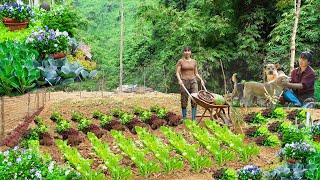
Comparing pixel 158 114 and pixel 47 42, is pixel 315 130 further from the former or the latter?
pixel 47 42

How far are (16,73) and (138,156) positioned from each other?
104 inches

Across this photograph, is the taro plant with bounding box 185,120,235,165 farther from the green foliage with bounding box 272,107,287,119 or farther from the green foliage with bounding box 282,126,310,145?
the green foliage with bounding box 272,107,287,119

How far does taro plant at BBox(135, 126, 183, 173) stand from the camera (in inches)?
294

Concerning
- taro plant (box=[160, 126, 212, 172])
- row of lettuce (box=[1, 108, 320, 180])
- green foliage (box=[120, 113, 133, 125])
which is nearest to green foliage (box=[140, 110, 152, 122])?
green foliage (box=[120, 113, 133, 125])

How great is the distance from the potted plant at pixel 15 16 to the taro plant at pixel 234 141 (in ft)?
18.3

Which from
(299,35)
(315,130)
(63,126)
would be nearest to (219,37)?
(299,35)

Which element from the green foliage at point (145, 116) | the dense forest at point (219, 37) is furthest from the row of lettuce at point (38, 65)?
the dense forest at point (219, 37)

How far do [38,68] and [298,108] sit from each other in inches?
176

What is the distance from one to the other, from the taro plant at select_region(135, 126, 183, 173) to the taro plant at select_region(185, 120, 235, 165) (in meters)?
0.50

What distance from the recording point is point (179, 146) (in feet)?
26.5

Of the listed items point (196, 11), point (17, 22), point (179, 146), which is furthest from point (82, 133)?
point (196, 11)

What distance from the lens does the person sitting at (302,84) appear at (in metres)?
9.86

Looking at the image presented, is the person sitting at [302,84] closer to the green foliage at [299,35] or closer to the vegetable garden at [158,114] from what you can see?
the vegetable garden at [158,114]

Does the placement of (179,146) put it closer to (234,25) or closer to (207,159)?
(207,159)
